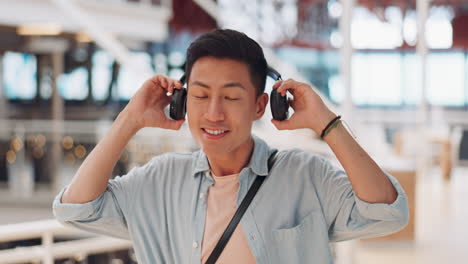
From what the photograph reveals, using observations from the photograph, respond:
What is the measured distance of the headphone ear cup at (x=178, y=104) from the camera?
157 centimetres

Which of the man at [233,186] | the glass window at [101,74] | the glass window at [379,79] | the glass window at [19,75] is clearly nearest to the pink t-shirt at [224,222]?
the man at [233,186]

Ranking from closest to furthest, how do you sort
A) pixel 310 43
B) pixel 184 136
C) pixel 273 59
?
pixel 184 136 < pixel 273 59 < pixel 310 43

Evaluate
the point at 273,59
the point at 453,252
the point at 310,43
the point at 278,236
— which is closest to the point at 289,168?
the point at 278,236

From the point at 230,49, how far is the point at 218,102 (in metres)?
0.12

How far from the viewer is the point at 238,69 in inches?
56.6

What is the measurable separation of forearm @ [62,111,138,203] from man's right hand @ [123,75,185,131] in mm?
21

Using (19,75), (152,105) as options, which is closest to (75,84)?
(19,75)

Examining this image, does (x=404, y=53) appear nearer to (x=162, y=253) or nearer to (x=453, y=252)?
(x=453, y=252)

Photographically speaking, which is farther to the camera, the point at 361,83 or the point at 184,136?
the point at 361,83

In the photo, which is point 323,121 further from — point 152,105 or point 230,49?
point 152,105

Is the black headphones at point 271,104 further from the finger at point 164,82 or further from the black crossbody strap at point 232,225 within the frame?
the black crossbody strap at point 232,225

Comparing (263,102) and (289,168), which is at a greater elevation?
(263,102)

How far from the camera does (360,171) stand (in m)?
1.42

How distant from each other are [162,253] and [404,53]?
1755cm
